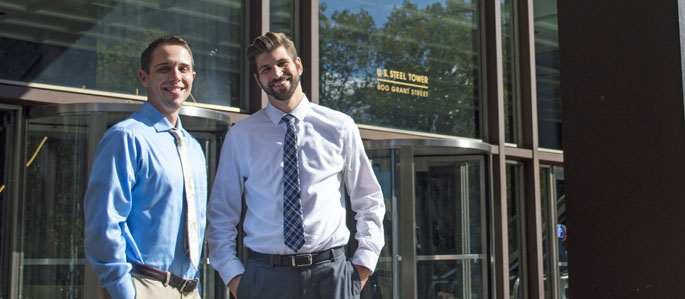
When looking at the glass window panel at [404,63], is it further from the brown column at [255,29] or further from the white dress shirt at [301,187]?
the white dress shirt at [301,187]

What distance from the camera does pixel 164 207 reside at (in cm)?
268

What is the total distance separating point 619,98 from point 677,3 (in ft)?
0.98

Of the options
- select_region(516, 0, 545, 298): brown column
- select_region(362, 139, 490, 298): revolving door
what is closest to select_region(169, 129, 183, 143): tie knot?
select_region(362, 139, 490, 298): revolving door

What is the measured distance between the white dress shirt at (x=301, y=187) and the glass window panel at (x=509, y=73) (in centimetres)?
632

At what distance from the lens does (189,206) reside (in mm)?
2787

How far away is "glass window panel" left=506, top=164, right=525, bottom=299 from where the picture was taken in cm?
952

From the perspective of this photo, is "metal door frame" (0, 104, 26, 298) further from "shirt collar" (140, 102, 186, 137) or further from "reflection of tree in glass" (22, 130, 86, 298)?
"shirt collar" (140, 102, 186, 137)

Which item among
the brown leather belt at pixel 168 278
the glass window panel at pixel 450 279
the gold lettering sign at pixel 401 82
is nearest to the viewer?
the brown leather belt at pixel 168 278

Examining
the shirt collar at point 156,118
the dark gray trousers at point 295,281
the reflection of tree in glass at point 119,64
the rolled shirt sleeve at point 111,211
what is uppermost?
the reflection of tree in glass at point 119,64

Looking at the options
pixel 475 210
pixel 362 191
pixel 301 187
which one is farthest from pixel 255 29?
pixel 301 187

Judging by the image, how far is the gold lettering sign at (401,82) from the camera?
811 centimetres

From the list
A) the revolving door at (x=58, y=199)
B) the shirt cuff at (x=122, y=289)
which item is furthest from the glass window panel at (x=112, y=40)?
the shirt cuff at (x=122, y=289)

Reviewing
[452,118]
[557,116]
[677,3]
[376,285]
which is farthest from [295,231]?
[557,116]

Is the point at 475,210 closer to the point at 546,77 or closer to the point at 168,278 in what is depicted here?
the point at 546,77
